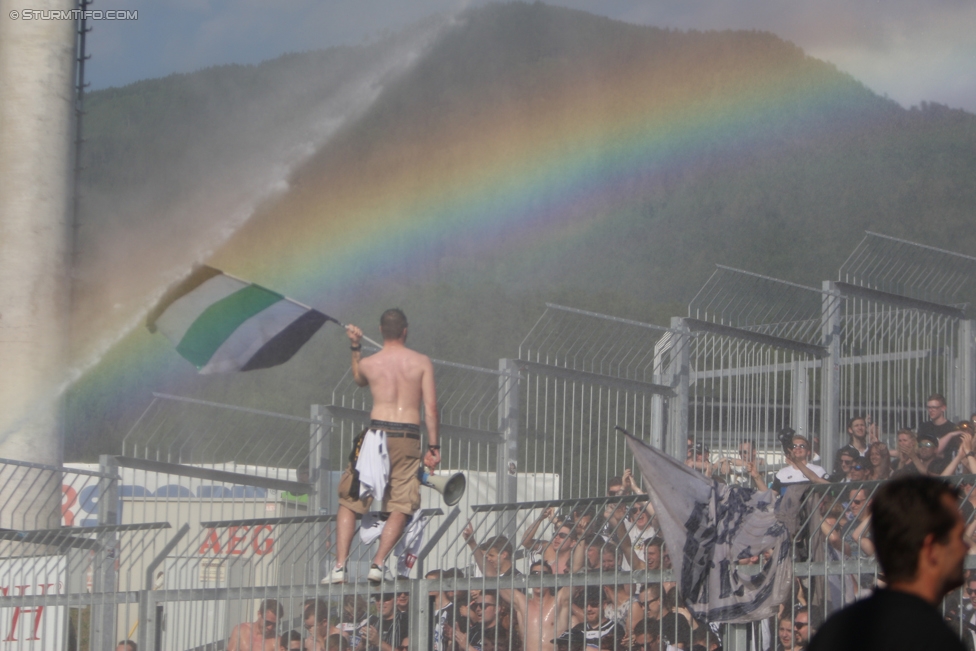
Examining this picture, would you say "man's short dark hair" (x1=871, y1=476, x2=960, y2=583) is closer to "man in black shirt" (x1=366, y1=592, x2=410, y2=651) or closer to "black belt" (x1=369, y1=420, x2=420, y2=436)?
"man in black shirt" (x1=366, y1=592, x2=410, y2=651)

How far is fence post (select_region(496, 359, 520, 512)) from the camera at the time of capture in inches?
453

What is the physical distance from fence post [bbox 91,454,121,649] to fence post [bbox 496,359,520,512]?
10.5 feet

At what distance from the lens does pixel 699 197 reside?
9606 cm

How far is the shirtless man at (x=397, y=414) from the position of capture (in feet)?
27.9

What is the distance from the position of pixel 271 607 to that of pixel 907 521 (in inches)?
208

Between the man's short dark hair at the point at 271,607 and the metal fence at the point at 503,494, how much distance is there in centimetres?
3

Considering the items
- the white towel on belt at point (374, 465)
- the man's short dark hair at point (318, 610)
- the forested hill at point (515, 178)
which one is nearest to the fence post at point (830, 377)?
the white towel on belt at point (374, 465)

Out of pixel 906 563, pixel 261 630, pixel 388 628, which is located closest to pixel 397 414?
pixel 261 630

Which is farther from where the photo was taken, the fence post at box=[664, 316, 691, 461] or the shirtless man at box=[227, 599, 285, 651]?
the fence post at box=[664, 316, 691, 461]

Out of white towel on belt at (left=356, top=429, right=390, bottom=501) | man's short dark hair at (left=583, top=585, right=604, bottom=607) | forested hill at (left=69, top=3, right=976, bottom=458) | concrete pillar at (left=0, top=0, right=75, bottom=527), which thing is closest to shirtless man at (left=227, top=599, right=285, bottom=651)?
white towel on belt at (left=356, top=429, right=390, bottom=501)

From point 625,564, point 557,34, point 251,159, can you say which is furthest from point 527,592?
point 557,34

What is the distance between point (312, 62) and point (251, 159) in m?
18.0

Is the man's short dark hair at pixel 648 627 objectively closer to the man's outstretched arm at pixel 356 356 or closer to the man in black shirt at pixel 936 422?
the man's outstretched arm at pixel 356 356

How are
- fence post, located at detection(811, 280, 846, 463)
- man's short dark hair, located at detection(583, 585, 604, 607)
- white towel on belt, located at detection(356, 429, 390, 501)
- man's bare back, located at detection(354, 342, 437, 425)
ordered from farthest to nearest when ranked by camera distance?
fence post, located at detection(811, 280, 846, 463), man's bare back, located at detection(354, 342, 437, 425), white towel on belt, located at detection(356, 429, 390, 501), man's short dark hair, located at detection(583, 585, 604, 607)
